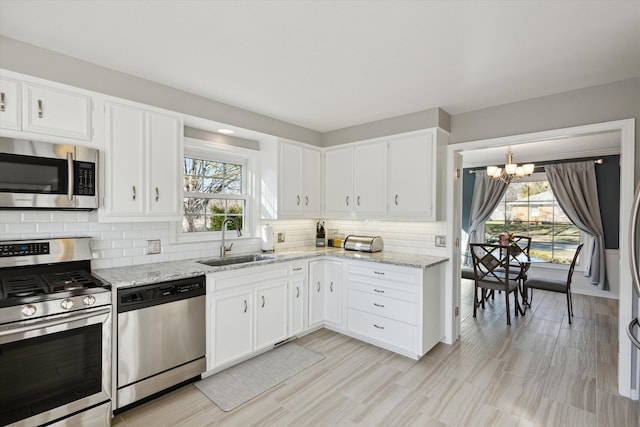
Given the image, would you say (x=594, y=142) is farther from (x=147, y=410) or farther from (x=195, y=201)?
(x=147, y=410)

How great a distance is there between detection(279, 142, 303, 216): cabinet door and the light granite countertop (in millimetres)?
574

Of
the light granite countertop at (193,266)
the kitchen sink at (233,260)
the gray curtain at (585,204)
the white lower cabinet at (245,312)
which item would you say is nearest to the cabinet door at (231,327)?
the white lower cabinet at (245,312)

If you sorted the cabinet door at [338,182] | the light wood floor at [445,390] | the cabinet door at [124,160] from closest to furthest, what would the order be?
the light wood floor at [445,390]
the cabinet door at [124,160]
the cabinet door at [338,182]

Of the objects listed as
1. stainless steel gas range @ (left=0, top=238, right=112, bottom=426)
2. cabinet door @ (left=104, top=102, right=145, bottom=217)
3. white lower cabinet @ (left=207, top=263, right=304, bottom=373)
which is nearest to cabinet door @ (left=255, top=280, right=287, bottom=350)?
white lower cabinet @ (left=207, top=263, right=304, bottom=373)

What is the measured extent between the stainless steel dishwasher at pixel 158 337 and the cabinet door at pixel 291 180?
4.80ft

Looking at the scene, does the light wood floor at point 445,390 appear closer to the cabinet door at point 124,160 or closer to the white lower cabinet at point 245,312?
the white lower cabinet at point 245,312

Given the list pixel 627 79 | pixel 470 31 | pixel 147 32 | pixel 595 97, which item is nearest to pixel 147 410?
pixel 147 32

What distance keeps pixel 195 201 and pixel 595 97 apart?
3832 millimetres

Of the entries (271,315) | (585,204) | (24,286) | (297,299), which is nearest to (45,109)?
(24,286)

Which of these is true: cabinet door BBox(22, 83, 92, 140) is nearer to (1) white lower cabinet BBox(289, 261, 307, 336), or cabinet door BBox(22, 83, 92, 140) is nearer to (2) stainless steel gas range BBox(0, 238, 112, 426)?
(2) stainless steel gas range BBox(0, 238, 112, 426)

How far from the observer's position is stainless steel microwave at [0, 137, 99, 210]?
6.33ft

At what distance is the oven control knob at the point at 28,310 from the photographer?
1.69m

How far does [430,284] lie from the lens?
122 inches

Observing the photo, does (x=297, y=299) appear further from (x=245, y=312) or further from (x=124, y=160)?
(x=124, y=160)
